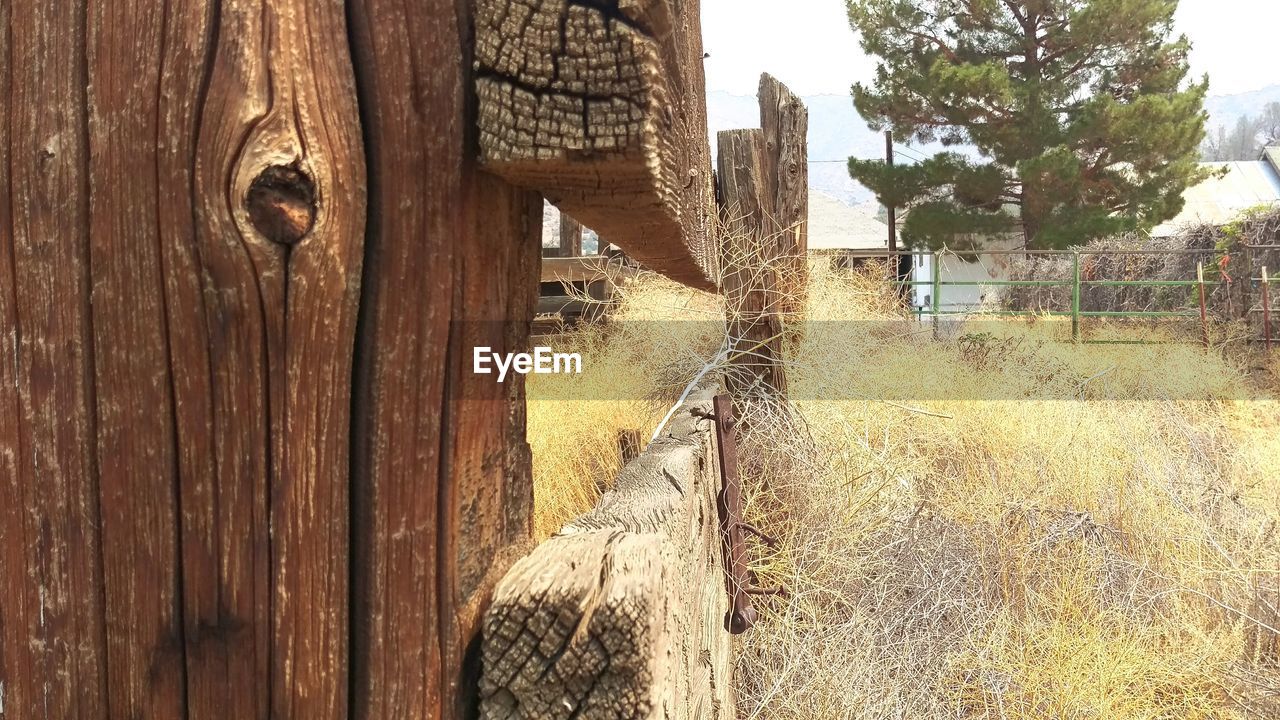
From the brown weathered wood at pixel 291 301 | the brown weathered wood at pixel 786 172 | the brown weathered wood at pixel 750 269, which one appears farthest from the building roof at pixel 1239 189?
the brown weathered wood at pixel 291 301

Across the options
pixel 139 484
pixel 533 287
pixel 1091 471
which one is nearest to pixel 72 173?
pixel 139 484

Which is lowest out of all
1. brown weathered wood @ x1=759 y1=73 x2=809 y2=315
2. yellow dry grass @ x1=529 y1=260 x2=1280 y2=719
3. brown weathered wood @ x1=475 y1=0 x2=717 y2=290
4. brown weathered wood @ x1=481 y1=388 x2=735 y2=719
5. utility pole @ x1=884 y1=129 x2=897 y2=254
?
yellow dry grass @ x1=529 y1=260 x2=1280 y2=719

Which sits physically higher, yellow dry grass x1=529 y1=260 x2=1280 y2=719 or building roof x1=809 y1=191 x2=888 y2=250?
building roof x1=809 y1=191 x2=888 y2=250

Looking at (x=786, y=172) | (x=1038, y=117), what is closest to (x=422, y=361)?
(x=786, y=172)

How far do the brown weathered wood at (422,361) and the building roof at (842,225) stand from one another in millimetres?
29425

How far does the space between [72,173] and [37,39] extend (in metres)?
0.11

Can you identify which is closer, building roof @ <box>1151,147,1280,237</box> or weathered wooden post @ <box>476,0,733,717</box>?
weathered wooden post @ <box>476,0,733,717</box>

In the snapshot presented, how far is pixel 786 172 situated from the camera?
405 cm

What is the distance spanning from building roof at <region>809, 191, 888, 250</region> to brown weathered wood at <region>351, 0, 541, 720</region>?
29425 mm

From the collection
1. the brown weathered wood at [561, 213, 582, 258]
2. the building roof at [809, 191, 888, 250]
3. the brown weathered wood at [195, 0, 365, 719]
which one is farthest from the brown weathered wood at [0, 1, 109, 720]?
the building roof at [809, 191, 888, 250]

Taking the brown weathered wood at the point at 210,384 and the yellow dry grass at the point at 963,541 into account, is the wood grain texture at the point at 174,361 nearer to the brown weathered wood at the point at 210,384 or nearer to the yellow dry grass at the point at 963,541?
the brown weathered wood at the point at 210,384

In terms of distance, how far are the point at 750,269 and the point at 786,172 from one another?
0.54 metres

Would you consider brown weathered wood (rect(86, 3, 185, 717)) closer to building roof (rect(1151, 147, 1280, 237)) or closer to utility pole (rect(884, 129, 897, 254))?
utility pole (rect(884, 129, 897, 254))

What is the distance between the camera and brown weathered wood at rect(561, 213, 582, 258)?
6.52 m
